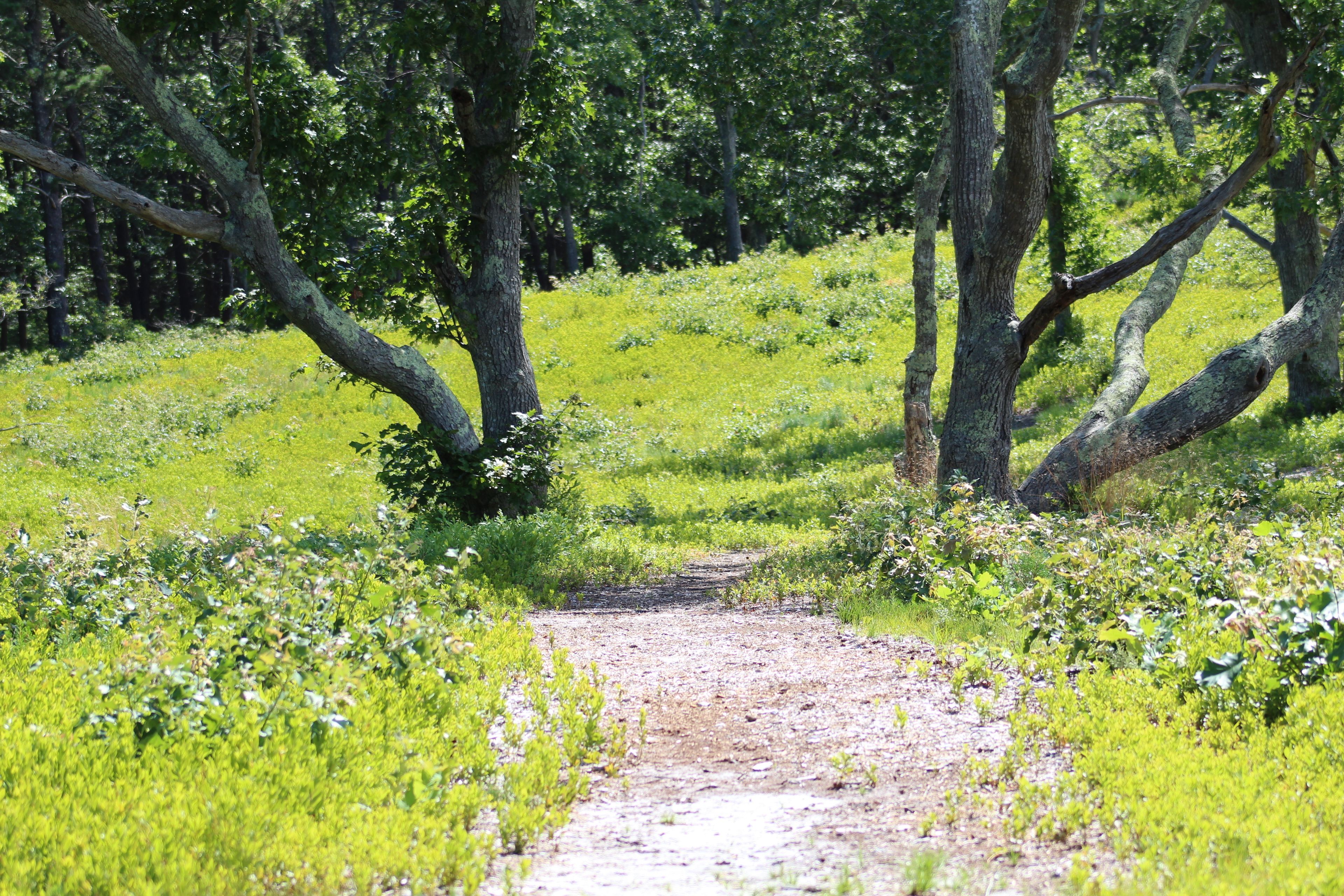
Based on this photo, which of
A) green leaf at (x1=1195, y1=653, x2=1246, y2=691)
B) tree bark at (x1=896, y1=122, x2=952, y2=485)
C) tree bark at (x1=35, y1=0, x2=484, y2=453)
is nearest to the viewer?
Result: green leaf at (x1=1195, y1=653, x2=1246, y2=691)

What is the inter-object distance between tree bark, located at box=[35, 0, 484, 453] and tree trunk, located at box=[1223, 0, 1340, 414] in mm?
11176

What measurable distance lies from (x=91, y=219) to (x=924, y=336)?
36293mm

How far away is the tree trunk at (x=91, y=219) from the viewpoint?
117ft

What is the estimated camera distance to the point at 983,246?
905 centimetres

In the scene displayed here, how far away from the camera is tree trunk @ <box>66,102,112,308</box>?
35800 mm

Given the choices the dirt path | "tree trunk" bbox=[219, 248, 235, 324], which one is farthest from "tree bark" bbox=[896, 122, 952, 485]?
"tree trunk" bbox=[219, 248, 235, 324]

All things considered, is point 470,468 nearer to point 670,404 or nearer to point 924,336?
point 924,336

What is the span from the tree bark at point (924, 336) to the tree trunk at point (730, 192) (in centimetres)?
2240

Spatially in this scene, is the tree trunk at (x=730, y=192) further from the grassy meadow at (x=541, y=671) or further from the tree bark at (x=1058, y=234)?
the grassy meadow at (x=541, y=671)

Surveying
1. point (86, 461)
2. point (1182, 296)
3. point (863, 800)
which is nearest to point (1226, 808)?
point (863, 800)

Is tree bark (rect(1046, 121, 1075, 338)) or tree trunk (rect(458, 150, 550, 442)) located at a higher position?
tree bark (rect(1046, 121, 1075, 338))

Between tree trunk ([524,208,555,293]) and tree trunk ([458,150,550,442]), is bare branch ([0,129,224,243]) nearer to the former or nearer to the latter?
tree trunk ([458,150,550,442])

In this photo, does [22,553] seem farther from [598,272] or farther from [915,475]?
[598,272]

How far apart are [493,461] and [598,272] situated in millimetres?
19418
